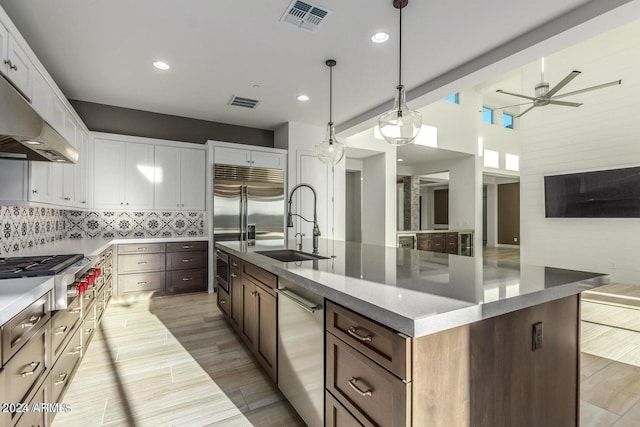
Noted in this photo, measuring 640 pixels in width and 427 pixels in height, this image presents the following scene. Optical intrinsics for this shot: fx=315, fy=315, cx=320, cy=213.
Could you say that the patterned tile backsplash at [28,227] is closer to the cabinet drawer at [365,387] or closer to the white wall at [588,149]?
the cabinet drawer at [365,387]

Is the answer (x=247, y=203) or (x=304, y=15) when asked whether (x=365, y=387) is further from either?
(x=247, y=203)

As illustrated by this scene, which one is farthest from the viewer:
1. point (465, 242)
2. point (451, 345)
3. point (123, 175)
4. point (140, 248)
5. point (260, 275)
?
point (465, 242)

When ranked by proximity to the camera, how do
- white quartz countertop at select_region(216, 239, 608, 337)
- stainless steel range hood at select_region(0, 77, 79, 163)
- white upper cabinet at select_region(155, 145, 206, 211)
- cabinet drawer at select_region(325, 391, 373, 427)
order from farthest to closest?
white upper cabinet at select_region(155, 145, 206, 211) < stainless steel range hood at select_region(0, 77, 79, 163) < cabinet drawer at select_region(325, 391, 373, 427) < white quartz countertop at select_region(216, 239, 608, 337)

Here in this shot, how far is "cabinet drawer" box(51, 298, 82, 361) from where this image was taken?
5.67ft

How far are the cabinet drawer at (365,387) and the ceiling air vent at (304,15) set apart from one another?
2.49 meters

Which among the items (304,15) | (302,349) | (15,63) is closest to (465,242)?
(304,15)

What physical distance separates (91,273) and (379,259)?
226 centimetres

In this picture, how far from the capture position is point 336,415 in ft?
4.45

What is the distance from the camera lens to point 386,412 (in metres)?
1.06

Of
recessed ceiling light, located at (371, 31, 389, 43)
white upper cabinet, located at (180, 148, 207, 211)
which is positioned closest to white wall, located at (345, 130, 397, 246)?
white upper cabinet, located at (180, 148, 207, 211)

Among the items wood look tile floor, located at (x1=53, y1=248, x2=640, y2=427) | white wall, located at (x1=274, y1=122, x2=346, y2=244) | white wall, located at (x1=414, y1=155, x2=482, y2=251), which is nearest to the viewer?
wood look tile floor, located at (x1=53, y1=248, x2=640, y2=427)

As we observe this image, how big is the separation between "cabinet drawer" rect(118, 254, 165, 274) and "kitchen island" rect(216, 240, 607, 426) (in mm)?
3575

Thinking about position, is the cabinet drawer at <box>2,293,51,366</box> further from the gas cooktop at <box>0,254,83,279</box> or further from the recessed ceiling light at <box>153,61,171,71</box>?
the recessed ceiling light at <box>153,61,171,71</box>

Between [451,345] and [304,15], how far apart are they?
270cm
